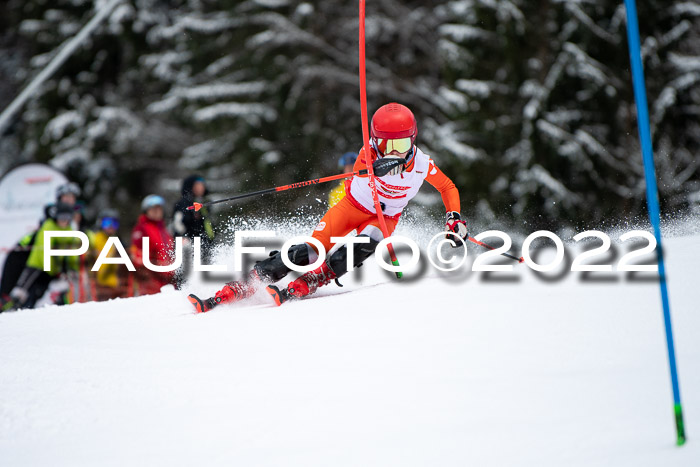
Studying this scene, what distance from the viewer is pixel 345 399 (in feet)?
8.39

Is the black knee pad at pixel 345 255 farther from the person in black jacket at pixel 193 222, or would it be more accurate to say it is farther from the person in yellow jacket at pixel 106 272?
the person in yellow jacket at pixel 106 272

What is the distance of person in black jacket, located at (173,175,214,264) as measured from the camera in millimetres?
6586

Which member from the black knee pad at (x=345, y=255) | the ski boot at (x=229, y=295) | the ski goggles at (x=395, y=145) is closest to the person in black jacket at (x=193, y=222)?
the ski boot at (x=229, y=295)

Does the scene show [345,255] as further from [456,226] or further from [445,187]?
[445,187]

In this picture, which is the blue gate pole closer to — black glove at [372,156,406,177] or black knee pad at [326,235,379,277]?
black glove at [372,156,406,177]

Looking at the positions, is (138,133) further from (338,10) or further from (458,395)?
(458,395)

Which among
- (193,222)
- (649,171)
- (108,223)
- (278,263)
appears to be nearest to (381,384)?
(649,171)

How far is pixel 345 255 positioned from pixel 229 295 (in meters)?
0.84

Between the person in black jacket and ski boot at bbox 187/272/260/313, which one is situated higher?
the person in black jacket

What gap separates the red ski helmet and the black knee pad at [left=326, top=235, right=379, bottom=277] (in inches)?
26.7

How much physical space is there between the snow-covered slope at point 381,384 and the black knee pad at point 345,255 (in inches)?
21.3

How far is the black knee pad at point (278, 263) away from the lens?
4.53 metres

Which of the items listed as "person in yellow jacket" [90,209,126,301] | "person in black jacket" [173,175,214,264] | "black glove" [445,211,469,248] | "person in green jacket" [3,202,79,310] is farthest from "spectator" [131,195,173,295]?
"black glove" [445,211,469,248]

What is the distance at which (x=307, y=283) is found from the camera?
4.49 metres
